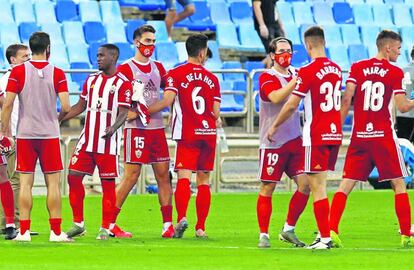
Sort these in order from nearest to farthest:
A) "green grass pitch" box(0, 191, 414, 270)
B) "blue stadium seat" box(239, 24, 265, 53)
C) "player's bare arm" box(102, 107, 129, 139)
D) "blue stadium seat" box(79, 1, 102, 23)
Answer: "green grass pitch" box(0, 191, 414, 270)
"player's bare arm" box(102, 107, 129, 139)
"blue stadium seat" box(79, 1, 102, 23)
"blue stadium seat" box(239, 24, 265, 53)

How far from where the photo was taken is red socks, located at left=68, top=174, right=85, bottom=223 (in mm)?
13984

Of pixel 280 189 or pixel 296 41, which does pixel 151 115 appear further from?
pixel 296 41

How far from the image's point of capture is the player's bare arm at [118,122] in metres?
13.7

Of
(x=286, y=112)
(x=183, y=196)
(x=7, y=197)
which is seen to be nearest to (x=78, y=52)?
(x=183, y=196)

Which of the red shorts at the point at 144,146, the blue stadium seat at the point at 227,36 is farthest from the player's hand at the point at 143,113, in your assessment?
the blue stadium seat at the point at 227,36

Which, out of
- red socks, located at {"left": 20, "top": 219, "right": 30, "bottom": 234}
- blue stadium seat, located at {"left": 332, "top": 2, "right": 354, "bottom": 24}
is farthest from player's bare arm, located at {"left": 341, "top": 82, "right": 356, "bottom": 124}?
blue stadium seat, located at {"left": 332, "top": 2, "right": 354, "bottom": 24}

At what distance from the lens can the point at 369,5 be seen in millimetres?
29500

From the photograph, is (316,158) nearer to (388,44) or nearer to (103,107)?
(388,44)

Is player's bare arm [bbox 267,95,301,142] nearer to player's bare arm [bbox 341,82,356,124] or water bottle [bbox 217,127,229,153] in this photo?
player's bare arm [bbox 341,82,356,124]

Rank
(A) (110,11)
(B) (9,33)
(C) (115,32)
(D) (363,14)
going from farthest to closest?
(D) (363,14), (A) (110,11), (C) (115,32), (B) (9,33)

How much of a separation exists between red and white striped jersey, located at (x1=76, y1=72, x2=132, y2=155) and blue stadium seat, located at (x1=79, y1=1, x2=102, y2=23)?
11.3 metres

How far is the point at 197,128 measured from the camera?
14.2m

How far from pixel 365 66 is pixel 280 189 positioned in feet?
30.3

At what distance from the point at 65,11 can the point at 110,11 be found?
884mm
